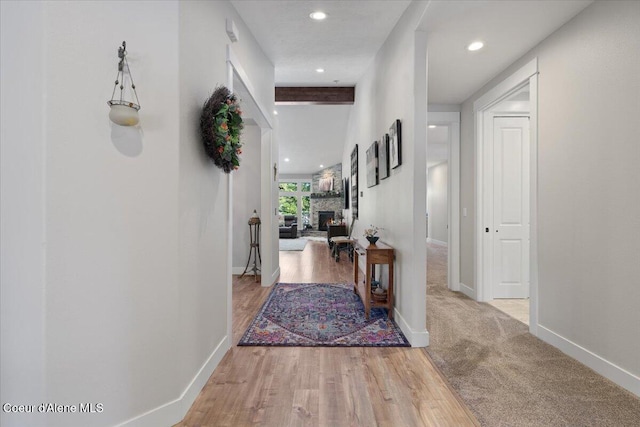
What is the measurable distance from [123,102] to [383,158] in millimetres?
2559

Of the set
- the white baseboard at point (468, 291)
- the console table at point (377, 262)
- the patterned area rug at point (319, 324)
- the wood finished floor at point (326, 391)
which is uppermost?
the console table at point (377, 262)

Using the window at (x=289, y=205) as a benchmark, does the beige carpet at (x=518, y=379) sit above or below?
below

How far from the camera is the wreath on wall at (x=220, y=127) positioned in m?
1.81

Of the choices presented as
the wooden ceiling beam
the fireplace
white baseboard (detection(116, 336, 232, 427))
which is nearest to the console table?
white baseboard (detection(116, 336, 232, 427))

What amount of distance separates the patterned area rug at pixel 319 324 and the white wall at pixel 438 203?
7.25 m

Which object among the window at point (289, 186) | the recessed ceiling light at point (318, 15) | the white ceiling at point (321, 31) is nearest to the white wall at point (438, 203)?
the window at point (289, 186)

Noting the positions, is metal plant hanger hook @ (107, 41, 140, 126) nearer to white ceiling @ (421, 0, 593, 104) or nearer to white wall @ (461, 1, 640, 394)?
white ceiling @ (421, 0, 593, 104)

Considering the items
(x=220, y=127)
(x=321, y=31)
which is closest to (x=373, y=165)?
(x=321, y=31)

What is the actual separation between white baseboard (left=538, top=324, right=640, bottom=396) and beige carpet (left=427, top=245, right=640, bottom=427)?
0.04 m

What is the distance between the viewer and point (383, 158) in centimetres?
333

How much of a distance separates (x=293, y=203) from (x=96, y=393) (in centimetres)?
1200

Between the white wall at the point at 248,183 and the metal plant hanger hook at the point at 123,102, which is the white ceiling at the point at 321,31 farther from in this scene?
the metal plant hanger hook at the point at 123,102

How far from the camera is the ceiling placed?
221cm

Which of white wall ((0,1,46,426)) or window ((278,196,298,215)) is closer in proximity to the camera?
white wall ((0,1,46,426))
